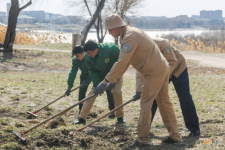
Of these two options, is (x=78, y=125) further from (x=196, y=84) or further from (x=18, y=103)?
(x=196, y=84)

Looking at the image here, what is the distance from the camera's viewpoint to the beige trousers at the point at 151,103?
4.59 metres

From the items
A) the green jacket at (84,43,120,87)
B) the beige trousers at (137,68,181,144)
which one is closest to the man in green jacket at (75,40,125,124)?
the green jacket at (84,43,120,87)

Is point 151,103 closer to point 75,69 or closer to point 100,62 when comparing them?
point 100,62

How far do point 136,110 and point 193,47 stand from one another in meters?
17.5

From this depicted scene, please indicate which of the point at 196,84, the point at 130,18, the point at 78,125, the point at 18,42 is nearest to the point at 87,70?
the point at 78,125

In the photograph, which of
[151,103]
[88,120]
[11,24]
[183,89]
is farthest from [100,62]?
[11,24]

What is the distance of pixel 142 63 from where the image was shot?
452cm

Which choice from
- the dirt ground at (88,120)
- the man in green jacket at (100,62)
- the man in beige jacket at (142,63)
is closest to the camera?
the man in beige jacket at (142,63)

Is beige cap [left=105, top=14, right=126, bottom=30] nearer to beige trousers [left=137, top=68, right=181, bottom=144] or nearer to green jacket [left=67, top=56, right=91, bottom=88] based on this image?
beige trousers [left=137, top=68, right=181, bottom=144]

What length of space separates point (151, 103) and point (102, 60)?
1.63 m

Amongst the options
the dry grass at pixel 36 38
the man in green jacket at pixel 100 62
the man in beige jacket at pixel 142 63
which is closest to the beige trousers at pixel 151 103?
the man in beige jacket at pixel 142 63

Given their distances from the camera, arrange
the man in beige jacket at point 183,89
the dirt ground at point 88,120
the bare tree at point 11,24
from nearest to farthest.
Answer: the dirt ground at point 88,120 < the man in beige jacket at point 183,89 < the bare tree at point 11,24

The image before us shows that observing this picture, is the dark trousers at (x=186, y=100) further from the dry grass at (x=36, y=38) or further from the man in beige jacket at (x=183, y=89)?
the dry grass at (x=36, y=38)

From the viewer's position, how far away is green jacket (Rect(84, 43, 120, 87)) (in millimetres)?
6000
